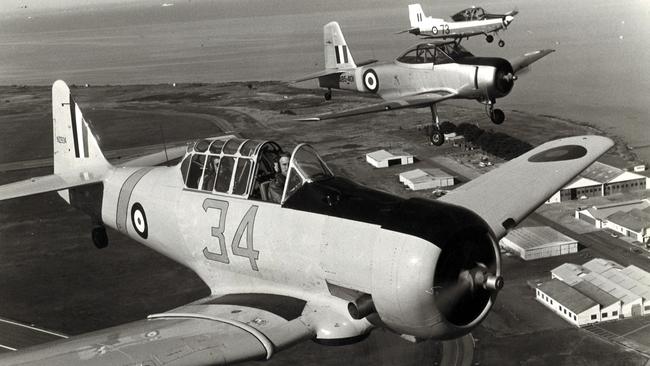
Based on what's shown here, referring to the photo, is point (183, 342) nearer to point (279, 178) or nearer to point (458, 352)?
point (279, 178)

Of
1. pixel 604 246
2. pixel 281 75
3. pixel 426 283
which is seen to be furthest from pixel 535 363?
pixel 281 75

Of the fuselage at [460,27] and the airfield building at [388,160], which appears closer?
the airfield building at [388,160]

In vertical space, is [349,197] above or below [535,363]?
above

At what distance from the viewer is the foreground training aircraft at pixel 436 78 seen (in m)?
28.2

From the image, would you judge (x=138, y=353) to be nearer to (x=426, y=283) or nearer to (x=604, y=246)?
(x=426, y=283)

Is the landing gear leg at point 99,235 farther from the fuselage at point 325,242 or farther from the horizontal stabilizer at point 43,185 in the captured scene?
the fuselage at point 325,242

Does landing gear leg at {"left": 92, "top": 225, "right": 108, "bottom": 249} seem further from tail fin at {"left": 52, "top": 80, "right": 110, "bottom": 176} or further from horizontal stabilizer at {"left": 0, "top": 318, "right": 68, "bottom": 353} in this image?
horizontal stabilizer at {"left": 0, "top": 318, "right": 68, "bottom": 353}

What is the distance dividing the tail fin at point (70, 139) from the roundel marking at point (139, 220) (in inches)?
119

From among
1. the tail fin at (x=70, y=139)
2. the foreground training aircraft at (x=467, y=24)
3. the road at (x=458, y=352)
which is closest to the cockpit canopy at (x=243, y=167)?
the tail fin at (x=70, y=139)

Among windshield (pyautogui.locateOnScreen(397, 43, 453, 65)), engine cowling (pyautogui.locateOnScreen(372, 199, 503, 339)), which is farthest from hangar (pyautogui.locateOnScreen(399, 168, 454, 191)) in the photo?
engine cowling (pyautogui.locateOnScreen(372, 199, 503, 339))

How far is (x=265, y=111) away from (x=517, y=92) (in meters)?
25.4

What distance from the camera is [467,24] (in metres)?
53.2

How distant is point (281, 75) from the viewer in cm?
9156

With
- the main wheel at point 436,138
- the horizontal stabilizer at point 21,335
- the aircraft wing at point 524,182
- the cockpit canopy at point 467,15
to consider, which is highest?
the cockpit canopy at point 467,15
